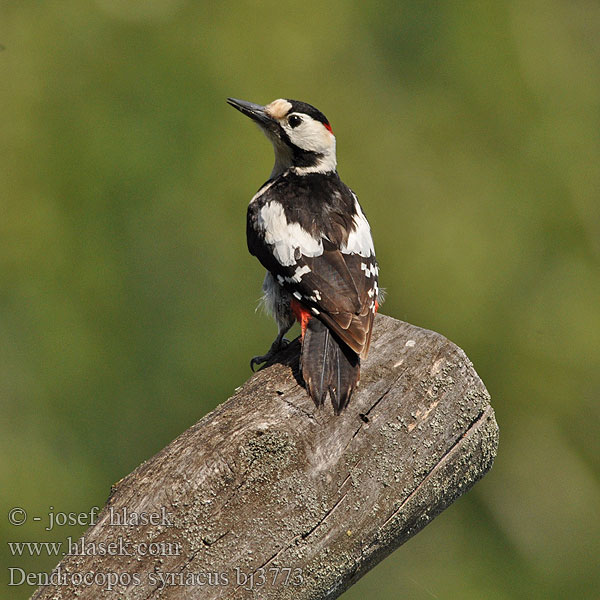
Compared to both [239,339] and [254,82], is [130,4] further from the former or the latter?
[239,339]

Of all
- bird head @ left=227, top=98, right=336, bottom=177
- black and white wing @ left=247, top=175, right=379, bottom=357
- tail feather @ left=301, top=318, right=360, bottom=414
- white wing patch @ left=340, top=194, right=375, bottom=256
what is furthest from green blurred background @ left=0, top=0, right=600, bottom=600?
tail feather @ left=301, top=318, right=360, bottom=414

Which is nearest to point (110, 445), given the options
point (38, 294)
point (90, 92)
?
point (38, 294)

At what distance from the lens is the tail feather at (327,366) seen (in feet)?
6.89

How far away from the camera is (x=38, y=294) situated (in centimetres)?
431

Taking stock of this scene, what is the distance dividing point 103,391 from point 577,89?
3.15 meters

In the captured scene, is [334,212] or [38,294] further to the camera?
[38,294]

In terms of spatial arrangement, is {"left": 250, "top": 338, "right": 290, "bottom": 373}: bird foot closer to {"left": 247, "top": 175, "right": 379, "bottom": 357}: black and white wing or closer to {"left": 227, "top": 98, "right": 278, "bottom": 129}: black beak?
{"left": 247, "top": 175, "right": 379, "bottom": 357}: black and white wing

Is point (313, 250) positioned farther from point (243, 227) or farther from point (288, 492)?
point (243, 227)

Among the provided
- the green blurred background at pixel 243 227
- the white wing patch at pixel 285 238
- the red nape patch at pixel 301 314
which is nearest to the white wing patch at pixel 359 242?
the white wing patch at pixel 285 238

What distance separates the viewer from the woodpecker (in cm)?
255

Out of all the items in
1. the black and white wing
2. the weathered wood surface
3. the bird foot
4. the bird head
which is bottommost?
the bird foot

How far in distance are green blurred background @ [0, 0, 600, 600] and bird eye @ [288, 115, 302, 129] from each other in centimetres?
101

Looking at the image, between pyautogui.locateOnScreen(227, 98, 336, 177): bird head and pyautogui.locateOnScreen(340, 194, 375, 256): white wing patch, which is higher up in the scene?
pyautogui.locateOnScreen(227, 98, 336, 177): bird head

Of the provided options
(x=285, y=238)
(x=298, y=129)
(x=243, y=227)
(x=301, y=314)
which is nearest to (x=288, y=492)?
(x=301, y=314)
